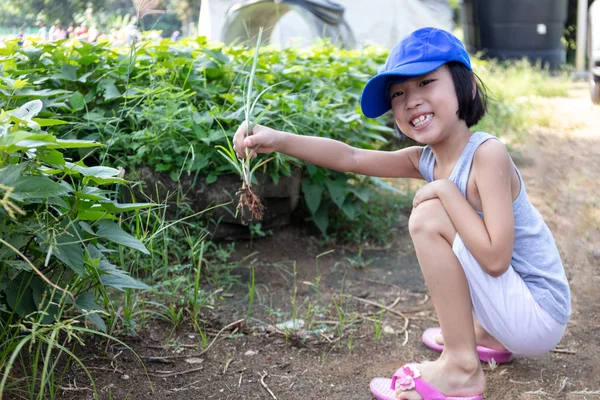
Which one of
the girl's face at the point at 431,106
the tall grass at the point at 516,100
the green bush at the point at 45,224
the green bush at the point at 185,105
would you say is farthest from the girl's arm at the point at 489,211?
the tall grass at the point at 516,100

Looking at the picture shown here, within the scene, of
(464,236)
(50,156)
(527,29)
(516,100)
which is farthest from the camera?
(527,29)

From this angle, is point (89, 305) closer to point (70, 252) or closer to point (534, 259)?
point (70, 252)

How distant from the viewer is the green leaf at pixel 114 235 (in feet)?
5.62

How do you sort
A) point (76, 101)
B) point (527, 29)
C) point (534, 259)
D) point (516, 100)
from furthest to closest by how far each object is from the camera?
point (527, 29)
point (516, 100)
point (76, 101)
point (534, 259)

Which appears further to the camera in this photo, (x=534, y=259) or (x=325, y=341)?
(x=325, y=341)

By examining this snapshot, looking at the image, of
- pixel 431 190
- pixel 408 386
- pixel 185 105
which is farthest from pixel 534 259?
pixel 185 105

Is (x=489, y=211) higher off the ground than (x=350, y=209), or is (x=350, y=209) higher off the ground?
(x=489, y=211)

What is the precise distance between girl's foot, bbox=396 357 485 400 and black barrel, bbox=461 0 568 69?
9822 mm

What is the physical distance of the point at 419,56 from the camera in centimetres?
185

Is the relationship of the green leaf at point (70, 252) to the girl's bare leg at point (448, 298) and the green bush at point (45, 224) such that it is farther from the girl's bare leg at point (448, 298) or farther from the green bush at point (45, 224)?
the girl's bare leg at point (448, 298)

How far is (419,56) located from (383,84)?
6.7 inches

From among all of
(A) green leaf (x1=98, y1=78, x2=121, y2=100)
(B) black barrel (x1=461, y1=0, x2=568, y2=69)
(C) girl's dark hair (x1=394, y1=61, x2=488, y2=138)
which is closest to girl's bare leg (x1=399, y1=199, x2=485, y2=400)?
(C) girl's dark hair (x1=394, y1=61, x2=488, y2=138)

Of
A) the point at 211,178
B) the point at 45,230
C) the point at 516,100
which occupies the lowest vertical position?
the point at 516,100

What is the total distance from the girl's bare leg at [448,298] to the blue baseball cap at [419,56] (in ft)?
1.18
